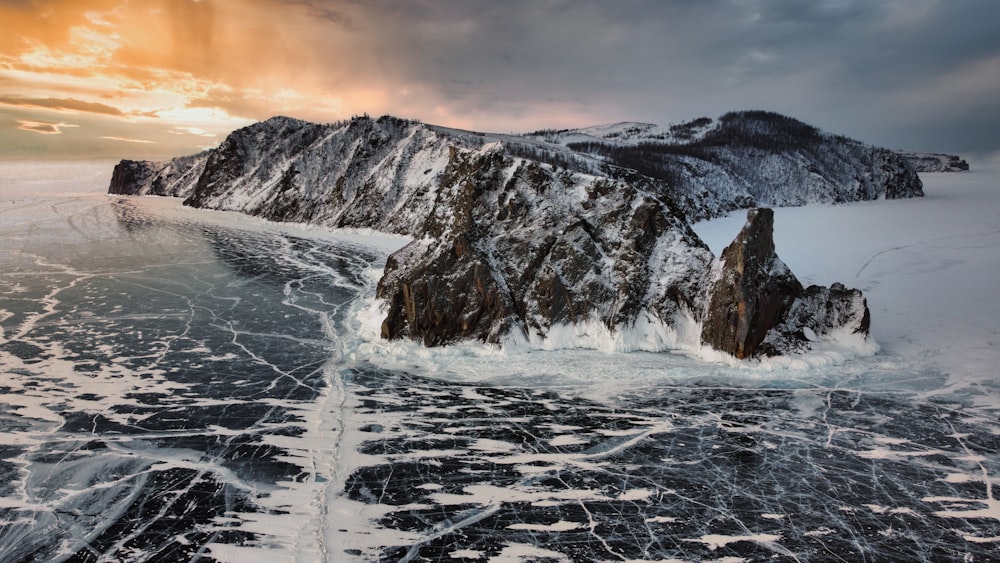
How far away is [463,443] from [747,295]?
35.0 ft

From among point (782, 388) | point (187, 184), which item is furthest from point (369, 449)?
point (187, 184)

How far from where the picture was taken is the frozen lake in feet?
27.7

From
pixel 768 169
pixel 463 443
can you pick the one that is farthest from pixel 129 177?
pixel 463 443

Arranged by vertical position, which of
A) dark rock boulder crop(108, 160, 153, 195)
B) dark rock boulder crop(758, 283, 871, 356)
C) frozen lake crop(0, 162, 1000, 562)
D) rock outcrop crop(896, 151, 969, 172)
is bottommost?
frozen lake crop(0, 162, 1000, 562)

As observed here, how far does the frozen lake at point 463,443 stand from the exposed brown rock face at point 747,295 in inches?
44.5

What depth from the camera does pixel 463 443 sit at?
37.8 ft

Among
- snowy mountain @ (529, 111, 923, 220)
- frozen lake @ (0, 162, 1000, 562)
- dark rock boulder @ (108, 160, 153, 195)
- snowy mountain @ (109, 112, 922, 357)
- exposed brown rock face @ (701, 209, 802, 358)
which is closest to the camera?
frozen lake @ (0, 162, 1000, 562)

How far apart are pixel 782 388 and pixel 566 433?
736 centimetres

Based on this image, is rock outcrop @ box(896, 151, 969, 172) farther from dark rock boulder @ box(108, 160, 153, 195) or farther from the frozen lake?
dark rock boulder @ box(108, 160, 153, 195)

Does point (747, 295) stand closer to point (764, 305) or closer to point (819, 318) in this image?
point (764, 305)

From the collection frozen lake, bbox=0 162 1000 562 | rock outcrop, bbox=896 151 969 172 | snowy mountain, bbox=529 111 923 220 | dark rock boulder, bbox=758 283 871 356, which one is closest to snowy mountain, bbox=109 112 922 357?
dark rock boulder, bbox=758 283 871 356

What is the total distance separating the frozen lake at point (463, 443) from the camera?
27.7 ft

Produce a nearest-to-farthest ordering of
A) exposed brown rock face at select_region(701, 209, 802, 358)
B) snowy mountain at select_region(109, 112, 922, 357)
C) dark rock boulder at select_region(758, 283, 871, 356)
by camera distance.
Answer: exposed brown rock face at select_region(701, 209, 802, 358) < dark rock boulder at select_region(758, 283, 871, 356) < snowy mountain at select_region(109, 112, 922, 357)

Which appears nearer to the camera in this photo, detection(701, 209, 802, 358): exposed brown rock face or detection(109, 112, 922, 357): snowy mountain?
detection(701, 209, 802, 358): exposed brown rock face
